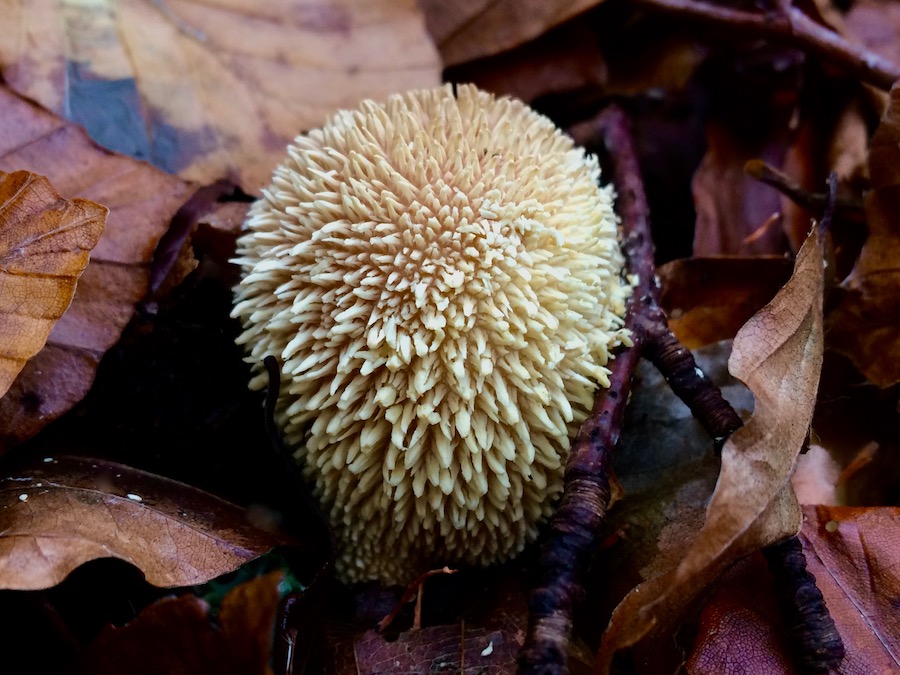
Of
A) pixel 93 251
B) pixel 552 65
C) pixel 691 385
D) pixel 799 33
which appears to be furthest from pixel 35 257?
pixel 799 33

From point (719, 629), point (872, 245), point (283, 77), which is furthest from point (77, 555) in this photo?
point (872, 245)

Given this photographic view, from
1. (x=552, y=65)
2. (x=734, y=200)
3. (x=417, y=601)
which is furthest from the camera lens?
(x=552, y=65)

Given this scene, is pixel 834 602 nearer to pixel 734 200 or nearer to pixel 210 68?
pixel 734 200

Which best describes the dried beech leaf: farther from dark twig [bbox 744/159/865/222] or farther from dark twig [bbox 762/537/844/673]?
dark twig [bbox 744/159/865/222]

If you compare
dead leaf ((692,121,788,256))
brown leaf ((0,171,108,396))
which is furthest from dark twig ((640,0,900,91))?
brown leaf ((0,171,108,396))

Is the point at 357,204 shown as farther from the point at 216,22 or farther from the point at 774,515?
the point at 216,22

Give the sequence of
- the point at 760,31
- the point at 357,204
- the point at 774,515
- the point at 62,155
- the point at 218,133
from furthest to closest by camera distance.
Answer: the point at 760,31, the point at 218,133, the point at 62,155, the point at 357,204, the point at 774,515
